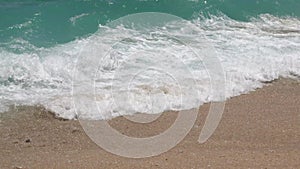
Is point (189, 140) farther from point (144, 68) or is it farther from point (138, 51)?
point (138, 51)

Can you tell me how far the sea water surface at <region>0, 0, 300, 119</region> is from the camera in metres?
7.96

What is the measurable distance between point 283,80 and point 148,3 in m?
4.90

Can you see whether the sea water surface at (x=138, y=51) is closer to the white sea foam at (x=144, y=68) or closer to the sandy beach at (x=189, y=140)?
the white sea foam at (x=144, y=68)

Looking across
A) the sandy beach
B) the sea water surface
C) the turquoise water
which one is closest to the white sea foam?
the sea water surface

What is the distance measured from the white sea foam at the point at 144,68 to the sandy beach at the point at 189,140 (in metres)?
0.32

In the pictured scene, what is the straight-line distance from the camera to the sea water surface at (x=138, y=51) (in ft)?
26.1

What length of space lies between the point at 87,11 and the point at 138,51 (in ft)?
10.2

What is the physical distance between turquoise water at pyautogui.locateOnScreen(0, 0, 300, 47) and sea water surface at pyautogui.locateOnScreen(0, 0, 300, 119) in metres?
0.02

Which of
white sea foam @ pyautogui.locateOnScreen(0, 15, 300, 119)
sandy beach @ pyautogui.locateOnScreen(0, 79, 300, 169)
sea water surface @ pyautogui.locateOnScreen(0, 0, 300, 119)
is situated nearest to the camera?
sandy beach @ pyautogui.locateOnScreen(0, 79, 300, 169)

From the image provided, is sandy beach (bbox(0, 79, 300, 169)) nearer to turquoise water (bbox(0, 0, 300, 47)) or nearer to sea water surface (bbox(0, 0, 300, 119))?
sea water surface (bbox(0, 0, 300, 119))

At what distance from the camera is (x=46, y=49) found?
1002 cm

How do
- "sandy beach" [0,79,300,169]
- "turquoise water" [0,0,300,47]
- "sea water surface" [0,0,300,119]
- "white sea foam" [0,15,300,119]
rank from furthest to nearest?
"turquoise water" [0,0,300,47], "sea water surface" [0,0,300,119], "white sea foam" [0,15,300,119], "sandy beach" [0,79,300,169]

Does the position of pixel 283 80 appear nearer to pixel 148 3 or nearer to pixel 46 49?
pixel 46 49

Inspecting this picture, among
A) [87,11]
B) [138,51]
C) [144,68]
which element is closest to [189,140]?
[144,68]
